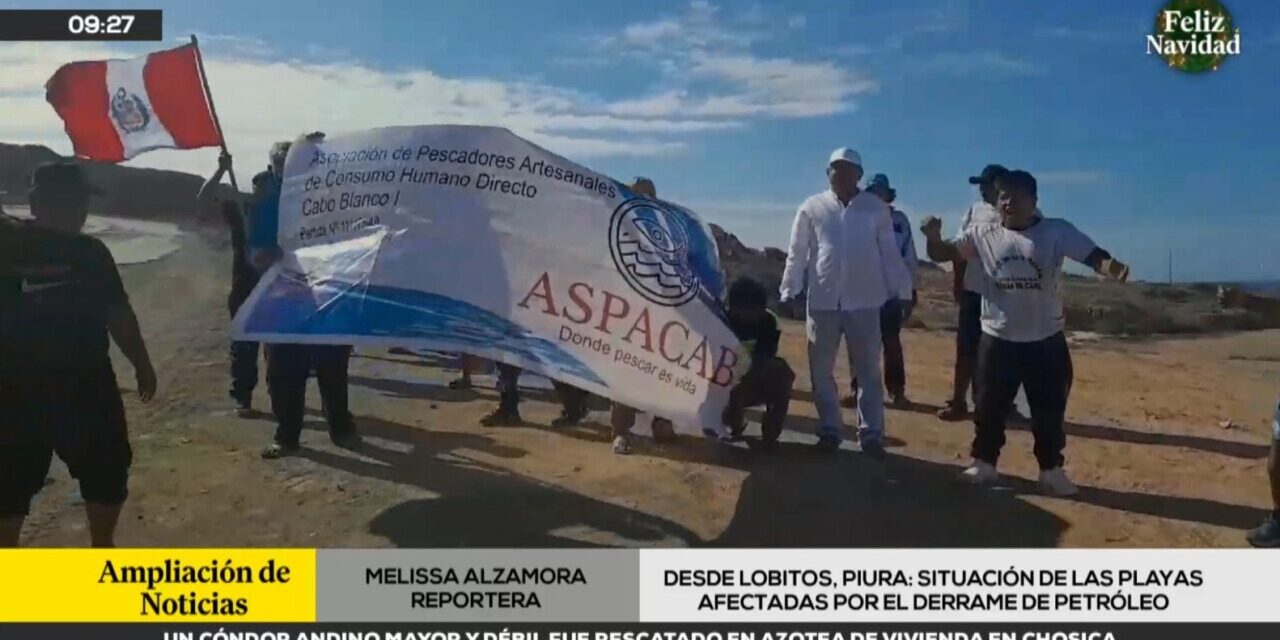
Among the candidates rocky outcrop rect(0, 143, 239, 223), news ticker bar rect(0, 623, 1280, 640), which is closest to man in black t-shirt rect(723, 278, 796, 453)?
news ticker bar rect(0, 623, 1280, 640)

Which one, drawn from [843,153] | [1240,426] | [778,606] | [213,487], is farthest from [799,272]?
[213,487]

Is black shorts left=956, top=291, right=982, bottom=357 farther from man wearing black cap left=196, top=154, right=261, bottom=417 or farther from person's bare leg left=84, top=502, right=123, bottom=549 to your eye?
person's bare leg left=84, top=502, right=123, bottom=549

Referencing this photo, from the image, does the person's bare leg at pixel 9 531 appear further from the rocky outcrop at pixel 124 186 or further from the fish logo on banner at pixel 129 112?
the fish logo on banner at pixel 129 112

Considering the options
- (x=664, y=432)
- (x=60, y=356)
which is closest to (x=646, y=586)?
(x=664, y=432)

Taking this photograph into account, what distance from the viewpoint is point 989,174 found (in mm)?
2768

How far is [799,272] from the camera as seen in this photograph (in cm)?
326

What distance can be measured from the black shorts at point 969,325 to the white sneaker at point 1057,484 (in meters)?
0.70

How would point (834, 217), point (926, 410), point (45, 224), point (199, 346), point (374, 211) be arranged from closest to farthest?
point (45, 224)
point (374, 211)
point (834, 217)
point (199, 346)
point (926, 410)

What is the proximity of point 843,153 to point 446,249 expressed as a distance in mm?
1051

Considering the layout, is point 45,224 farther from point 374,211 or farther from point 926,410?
point 926,410

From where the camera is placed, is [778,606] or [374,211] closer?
[778,606]

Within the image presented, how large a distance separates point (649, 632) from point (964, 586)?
2.48 ft

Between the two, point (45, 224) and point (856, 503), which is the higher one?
point (45, 224)

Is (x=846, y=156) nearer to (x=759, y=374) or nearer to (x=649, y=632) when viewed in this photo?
(x=759, y=374)
